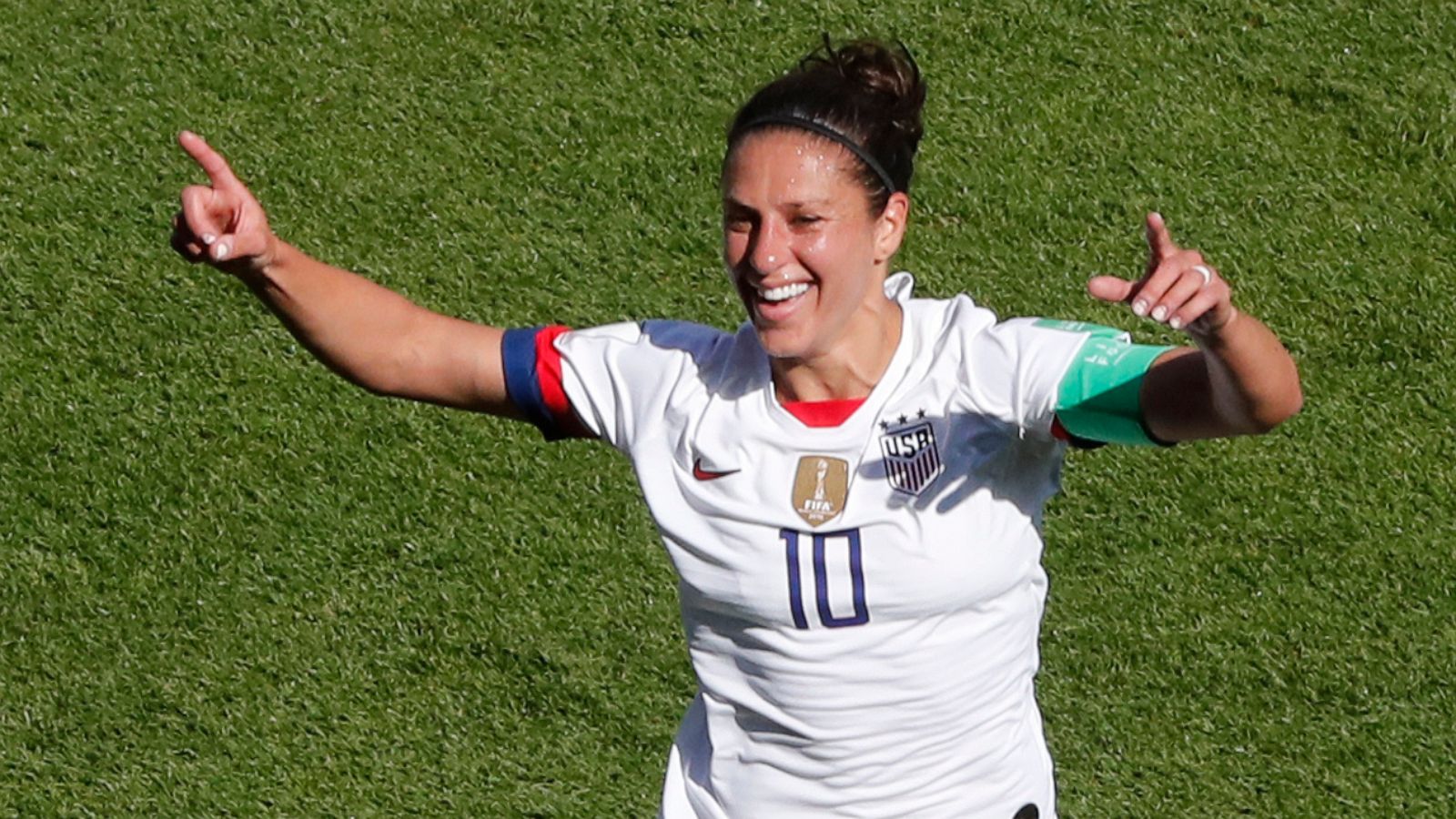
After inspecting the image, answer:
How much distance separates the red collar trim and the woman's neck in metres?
0.01

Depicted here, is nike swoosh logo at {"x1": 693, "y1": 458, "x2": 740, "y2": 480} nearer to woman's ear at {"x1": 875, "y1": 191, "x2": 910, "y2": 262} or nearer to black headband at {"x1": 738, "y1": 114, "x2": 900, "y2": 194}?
woman's ear at {"x1": 875, "y1": 191, "x2": 910, "y2": 262}

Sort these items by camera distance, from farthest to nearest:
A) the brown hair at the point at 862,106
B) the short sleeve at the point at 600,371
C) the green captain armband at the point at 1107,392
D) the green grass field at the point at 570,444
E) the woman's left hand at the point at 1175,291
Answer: the green grass field at the point at 570,444 < the short sleeve at the point at 600,371 < the brown hair at the point at 862,106 < the green captain armband at the point at 1107,392 < the woman's left hand at the point at 1175,291

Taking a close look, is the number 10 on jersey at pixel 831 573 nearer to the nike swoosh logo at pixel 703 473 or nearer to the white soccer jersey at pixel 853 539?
the white soccer jersey at pixel 853 539

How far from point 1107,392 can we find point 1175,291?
38cm

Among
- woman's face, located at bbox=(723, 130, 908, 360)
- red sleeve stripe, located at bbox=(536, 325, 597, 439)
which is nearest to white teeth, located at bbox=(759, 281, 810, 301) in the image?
woman's face, located at bbox=(723, 130, 908, 360)

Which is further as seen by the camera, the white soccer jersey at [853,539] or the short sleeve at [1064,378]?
the white soccer jersey at [853,539]

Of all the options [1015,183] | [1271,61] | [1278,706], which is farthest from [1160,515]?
[1271,61]

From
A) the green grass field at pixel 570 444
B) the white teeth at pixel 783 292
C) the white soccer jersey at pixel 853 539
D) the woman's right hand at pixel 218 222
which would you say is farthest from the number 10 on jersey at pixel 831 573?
→ the green grass field at pixel 570 444

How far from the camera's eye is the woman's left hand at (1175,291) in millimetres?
2982

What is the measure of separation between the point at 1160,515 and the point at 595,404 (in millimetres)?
2449

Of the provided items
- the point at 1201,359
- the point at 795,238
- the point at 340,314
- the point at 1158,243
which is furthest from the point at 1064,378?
the point at 340,314

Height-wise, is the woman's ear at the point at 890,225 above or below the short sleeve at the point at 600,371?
above

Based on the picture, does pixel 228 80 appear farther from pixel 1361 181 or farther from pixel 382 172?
pixel 1361 181

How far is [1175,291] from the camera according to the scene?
2.99m
